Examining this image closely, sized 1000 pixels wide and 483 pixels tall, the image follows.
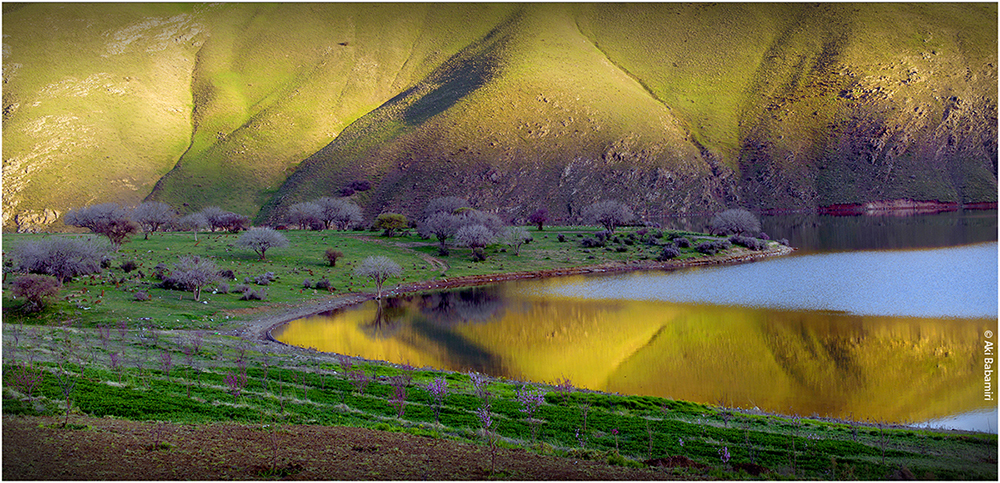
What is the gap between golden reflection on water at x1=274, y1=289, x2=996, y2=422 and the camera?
24.7 meters

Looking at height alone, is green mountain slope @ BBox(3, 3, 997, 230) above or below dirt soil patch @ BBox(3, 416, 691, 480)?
above

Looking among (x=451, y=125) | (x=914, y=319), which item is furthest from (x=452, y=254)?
(x=451, y=125)

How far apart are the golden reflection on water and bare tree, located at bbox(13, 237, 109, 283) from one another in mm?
16679

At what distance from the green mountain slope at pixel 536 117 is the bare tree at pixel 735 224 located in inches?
1629

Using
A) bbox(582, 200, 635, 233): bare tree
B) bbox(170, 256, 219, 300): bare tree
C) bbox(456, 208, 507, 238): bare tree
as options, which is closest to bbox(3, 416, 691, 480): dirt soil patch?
bbox(170, 256, 219, 300): bare tree

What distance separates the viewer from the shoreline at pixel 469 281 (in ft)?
127

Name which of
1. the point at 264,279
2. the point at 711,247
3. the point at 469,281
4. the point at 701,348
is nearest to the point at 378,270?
the point at 264,279

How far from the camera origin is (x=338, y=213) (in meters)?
95.9

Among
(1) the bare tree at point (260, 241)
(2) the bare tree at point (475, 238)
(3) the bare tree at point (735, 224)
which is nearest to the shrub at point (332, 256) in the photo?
(1) the bare tree at point (260, 241)

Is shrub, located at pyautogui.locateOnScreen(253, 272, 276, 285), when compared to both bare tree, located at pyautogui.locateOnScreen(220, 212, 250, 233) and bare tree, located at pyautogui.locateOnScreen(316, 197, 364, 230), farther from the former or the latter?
bare tree, located at pyautogui.locateOnScreen(316, 197, 364, 230)

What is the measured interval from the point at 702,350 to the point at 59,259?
1624 inches

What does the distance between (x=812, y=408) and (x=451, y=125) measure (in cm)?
11673

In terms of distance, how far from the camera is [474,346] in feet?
115

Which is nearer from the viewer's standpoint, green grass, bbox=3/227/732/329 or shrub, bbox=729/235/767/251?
green grass, bbox=3/227/732/329
